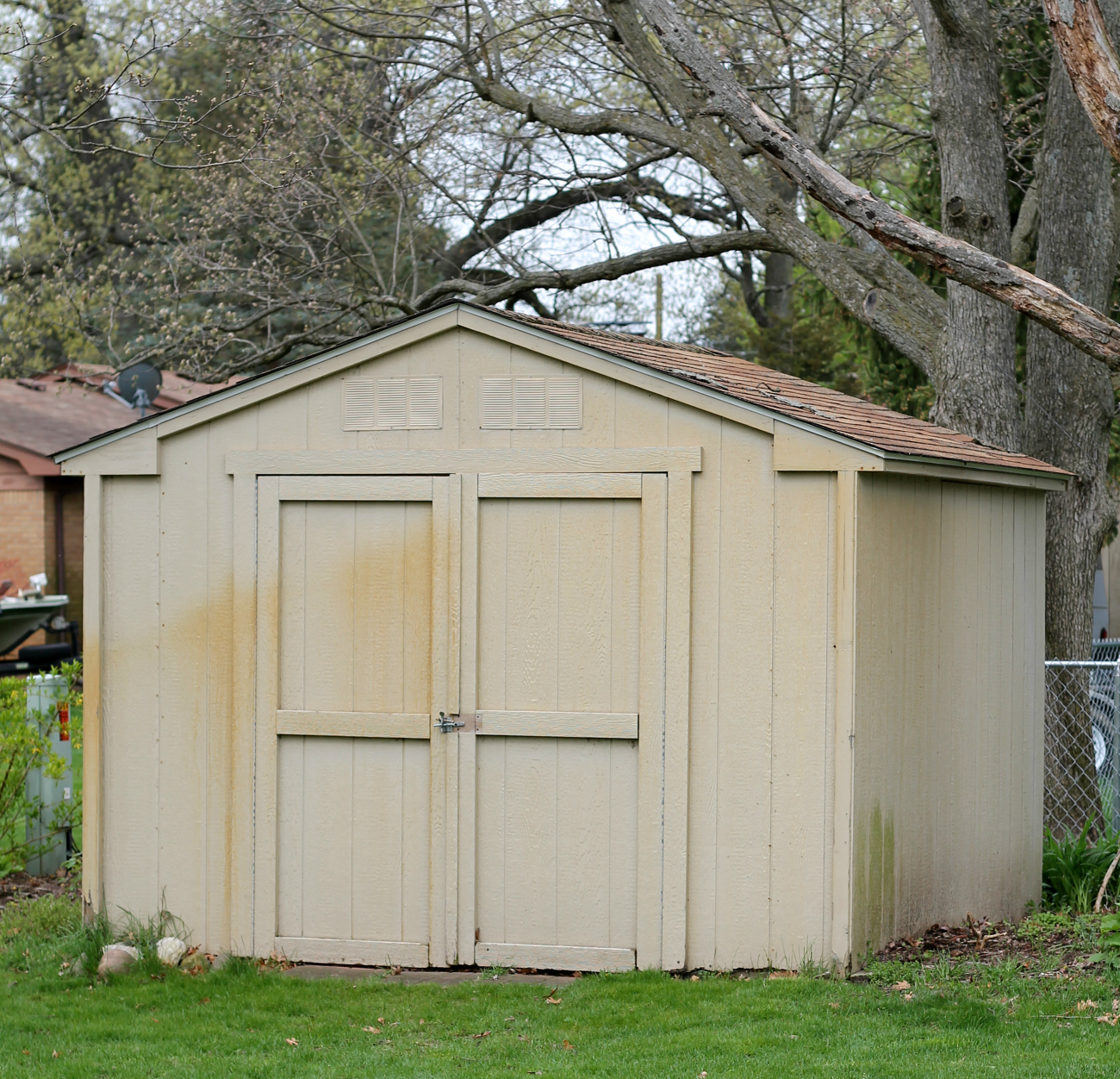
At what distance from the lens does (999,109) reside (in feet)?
31.7

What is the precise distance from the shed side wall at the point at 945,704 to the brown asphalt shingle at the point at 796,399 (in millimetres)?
193

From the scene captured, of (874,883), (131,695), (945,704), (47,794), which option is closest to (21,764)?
(47,794)

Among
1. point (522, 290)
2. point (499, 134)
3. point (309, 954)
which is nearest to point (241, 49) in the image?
point (499, 134)

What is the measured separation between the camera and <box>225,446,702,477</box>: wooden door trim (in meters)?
6.38

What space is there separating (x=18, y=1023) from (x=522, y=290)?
7.33m

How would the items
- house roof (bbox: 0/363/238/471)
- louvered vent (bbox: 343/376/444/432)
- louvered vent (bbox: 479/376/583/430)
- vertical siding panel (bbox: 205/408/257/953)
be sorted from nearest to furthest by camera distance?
louvered vent (bbox: 479/376/583/430) → louvered vent (bbox: 343/376/444/432) → vertical siding panel (bbox: 205/408/257/953) → house roof (bbox: 0/363/238/471)

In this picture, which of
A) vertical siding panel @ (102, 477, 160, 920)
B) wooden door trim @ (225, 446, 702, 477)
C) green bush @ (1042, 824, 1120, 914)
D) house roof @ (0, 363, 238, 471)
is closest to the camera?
wooden door trim @ (225, 446, 702, 477)

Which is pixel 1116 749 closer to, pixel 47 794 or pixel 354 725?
pixel 354 725

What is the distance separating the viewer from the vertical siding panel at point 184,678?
268 inches

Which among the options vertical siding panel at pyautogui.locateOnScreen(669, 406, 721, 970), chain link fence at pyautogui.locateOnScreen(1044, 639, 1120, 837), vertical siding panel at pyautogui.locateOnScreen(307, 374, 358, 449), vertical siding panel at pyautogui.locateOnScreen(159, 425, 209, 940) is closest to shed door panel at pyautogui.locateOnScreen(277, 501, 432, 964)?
vertical siding panel at pyautogui.locateOnScreen(307, 374, 358, 449)

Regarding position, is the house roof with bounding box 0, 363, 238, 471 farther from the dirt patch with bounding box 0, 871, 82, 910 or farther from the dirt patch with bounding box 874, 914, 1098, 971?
the dirt patch with bounding box 874, 914, 1098, 971

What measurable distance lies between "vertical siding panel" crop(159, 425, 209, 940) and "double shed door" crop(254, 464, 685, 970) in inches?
12.3

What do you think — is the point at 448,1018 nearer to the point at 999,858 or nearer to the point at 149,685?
the point at 149,685

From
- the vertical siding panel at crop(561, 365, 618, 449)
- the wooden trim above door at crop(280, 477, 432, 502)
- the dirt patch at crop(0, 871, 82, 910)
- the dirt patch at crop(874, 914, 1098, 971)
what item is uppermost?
the vertical siding panel at crop(561, 365, 618, 449)
